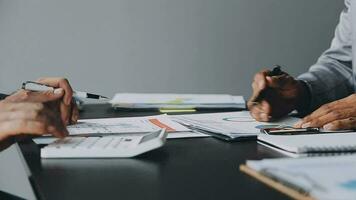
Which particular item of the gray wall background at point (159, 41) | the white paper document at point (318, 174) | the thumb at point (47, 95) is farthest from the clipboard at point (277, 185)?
the gray wall background at point (159, 41)

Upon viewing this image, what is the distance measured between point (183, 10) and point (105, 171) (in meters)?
1.65

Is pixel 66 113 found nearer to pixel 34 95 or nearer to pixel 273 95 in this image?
pixel 34 95

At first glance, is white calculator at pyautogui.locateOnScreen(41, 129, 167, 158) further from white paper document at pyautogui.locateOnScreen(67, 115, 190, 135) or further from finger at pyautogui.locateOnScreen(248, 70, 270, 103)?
finger at pyautogui.locateOnScreen(248, 70, 270, 103)

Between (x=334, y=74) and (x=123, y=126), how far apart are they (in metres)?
0.73

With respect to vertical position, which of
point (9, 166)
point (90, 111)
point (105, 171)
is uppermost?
point (105, 171)

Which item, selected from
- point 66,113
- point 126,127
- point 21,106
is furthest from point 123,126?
point 21,106

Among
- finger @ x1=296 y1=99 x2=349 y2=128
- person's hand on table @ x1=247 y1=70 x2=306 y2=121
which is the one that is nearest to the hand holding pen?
person's hand on table @ x1=247 y1=70 x2=306 y2=121

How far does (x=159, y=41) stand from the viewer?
221 centimetres

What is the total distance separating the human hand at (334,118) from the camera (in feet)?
2.88

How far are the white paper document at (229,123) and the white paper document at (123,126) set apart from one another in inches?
1.4

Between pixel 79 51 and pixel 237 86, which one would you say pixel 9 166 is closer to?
pixel 79 51

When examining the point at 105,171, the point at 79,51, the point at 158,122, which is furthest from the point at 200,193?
the point at 79,51

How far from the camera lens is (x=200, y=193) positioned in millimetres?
531

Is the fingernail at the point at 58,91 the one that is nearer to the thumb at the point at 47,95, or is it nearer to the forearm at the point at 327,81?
the thumb at the point at 47,95
